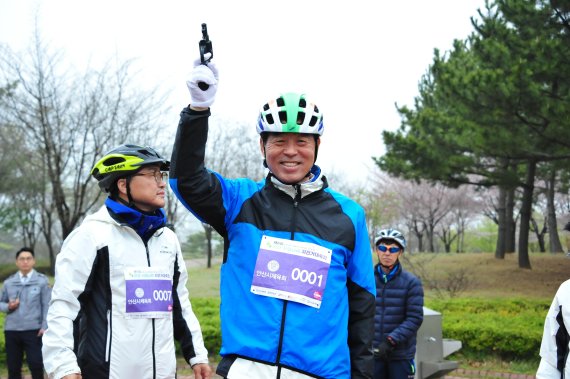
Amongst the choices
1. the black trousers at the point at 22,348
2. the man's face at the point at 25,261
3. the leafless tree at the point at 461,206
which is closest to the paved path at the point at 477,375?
the black trousers at the point at 22,348

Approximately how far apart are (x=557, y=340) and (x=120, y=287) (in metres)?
2.46

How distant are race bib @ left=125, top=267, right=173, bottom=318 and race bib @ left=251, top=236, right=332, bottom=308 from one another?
1.14 m

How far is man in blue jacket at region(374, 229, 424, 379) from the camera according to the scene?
20.0 ft

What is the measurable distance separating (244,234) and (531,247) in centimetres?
4861

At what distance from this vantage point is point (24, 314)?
8.21 m

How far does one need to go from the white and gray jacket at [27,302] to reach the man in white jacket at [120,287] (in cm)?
502

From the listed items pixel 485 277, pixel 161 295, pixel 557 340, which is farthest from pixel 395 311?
pixel 485 277

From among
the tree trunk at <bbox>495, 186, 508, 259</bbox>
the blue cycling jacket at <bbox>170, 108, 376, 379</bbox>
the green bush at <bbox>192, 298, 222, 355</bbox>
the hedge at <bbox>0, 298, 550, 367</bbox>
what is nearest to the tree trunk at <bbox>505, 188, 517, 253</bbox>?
the tree trunk at <bbox>495, 186, 508, 259</bbox>

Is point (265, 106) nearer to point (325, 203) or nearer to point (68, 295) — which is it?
point (325, 203)

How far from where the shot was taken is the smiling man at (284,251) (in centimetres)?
259

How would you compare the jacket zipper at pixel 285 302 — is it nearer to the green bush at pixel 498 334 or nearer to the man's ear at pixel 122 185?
the man's ear at pixel 122 185

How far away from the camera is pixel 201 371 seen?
12.9 ft

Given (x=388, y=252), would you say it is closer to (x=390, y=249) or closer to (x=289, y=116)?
(x=390, y=249)

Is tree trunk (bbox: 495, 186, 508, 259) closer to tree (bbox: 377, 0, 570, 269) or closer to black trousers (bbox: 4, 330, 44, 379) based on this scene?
tree (bbox: 377, 0, 570, 269)
